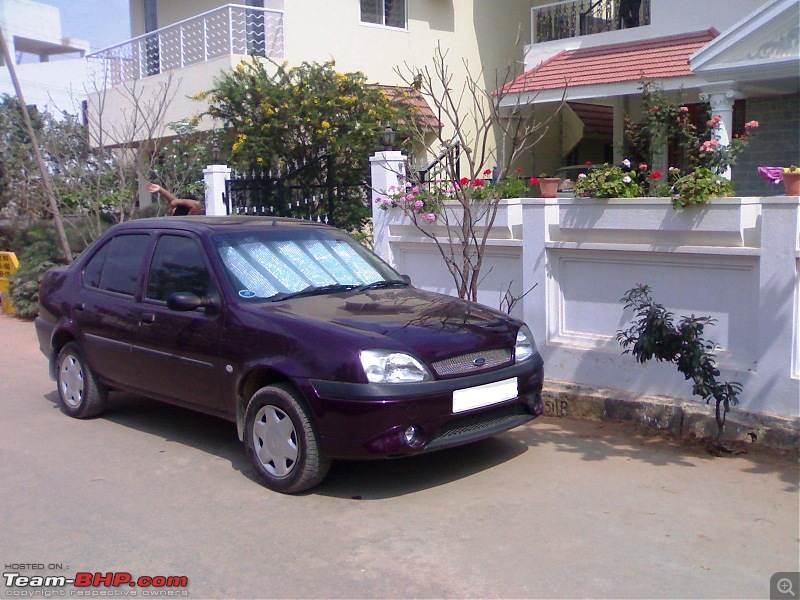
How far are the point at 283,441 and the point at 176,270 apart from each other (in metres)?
1.80

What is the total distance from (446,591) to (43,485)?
10.3 feet

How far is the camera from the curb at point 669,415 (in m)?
6.00

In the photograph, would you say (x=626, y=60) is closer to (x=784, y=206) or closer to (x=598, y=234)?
(x=598, y=234)

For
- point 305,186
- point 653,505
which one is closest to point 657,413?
point 653,505

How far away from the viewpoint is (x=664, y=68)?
1427cm

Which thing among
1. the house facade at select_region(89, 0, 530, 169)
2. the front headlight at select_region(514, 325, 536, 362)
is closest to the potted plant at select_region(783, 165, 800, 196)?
the front headlight at select_region(514, 325, 536, 362)

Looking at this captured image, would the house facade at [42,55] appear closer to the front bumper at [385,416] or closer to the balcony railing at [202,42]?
the balcony railing at [202,42]

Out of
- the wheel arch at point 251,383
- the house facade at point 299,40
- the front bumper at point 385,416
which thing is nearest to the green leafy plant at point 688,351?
the front bumper at point 385,416

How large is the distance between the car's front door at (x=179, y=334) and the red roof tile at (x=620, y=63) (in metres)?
8.73

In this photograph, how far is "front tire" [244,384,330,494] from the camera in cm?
528

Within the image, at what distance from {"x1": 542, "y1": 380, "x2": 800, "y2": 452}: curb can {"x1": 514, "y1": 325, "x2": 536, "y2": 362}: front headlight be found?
47.4 inches

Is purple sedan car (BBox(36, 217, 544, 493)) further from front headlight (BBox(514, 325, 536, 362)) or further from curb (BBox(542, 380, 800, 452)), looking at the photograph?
curb (BBox(542, 380, 800, 452))

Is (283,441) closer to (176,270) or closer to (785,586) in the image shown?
(176,270)

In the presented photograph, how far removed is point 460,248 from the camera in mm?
8391
